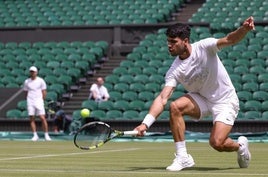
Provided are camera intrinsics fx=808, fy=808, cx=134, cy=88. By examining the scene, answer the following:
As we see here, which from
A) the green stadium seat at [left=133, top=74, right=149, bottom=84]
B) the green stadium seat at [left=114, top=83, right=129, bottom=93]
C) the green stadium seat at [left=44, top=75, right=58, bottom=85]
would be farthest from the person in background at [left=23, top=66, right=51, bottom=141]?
the green stadium seat at [left=44, top=75, right=58, bottom=85]

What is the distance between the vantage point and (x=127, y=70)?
2678 centimetres

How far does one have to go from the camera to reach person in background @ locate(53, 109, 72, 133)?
78.5 feet

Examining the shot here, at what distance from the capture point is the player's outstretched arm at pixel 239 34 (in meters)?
8.77

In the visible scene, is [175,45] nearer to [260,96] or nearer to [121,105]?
[260,96]

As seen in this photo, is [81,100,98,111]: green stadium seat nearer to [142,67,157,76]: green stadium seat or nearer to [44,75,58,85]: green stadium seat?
[142,67,157,76]: green stadium seat

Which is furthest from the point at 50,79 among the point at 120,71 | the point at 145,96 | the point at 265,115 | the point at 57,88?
the point at 265,115

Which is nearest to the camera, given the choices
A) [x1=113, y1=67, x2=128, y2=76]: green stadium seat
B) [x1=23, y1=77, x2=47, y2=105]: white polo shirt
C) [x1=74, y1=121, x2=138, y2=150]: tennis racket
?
[x1=74, y1=121, x2=138, y2=150]: tennis racket

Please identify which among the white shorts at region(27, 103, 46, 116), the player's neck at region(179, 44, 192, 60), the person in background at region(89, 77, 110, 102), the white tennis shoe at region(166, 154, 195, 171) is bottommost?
the white shorts at region(27, 103, 46, 116)

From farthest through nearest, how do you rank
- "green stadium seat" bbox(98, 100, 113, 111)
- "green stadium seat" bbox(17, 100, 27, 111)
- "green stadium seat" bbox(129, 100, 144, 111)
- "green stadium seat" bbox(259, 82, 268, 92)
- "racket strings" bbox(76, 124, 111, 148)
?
"green stadium seat" bbox(17, 100, 27, 111) < "green stadium seat" bbox(98, 100, 113, 111) < "green stadium seat" bbox(129, 100, 144, 111) < "green stadium seat" bbox(259, 82, 268, 92) < "racket strings" bbox(76, 124, 111, 148)

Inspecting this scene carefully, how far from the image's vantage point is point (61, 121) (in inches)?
953

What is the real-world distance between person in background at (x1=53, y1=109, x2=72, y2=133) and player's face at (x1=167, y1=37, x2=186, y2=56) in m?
14.5

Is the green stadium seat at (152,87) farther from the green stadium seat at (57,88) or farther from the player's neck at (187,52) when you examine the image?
the player's neck at (187,52)

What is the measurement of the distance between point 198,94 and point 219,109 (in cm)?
34

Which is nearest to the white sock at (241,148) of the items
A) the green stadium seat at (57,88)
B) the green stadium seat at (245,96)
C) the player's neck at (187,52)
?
the player's neck at (187,52)
